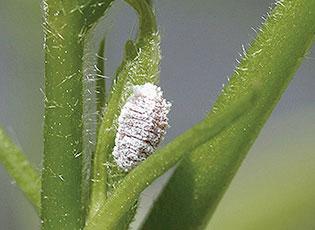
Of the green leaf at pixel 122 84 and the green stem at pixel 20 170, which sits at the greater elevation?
the green leaf at pixel 122 84

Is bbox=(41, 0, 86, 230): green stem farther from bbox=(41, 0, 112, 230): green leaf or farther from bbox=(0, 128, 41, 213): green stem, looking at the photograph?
bbox=(0, 128, 41, 213): green stem

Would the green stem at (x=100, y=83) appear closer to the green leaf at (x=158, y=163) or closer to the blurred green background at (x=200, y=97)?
the blurred green background at (x=200, y=97)

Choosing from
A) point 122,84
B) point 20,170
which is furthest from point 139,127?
point 20,170

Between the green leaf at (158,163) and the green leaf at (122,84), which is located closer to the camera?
the green leaf at (158,163)

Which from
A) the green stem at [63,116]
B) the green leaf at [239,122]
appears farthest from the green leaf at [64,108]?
the green leaf at [239,122]

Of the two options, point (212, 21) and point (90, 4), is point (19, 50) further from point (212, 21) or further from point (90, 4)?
point (90, 4)
